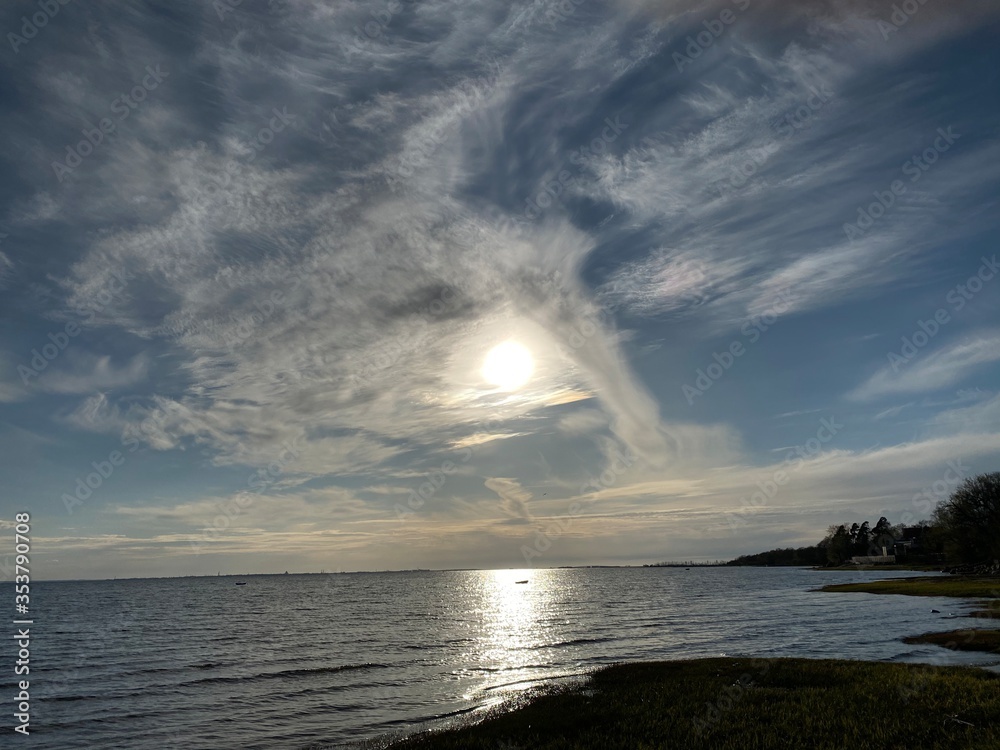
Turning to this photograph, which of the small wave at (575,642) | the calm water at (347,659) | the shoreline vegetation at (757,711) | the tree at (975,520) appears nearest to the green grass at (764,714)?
the shoreline vegetation at (757,711)

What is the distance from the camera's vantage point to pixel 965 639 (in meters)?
44.2

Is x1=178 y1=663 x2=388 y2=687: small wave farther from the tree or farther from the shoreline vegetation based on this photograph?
the tree

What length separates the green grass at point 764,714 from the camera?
20.1m

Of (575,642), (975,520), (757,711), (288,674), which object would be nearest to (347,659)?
(288,674)

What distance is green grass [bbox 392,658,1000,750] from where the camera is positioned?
66.0ft

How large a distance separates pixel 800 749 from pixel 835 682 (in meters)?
13.8

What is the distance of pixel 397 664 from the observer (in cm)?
5116

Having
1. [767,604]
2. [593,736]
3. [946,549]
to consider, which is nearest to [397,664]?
[593,736]

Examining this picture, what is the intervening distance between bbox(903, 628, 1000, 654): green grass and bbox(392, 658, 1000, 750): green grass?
12081 millimetres

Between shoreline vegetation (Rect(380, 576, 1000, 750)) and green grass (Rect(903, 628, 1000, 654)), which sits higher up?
shoreline vegetation (Rect(380, 576, 1000, 750))

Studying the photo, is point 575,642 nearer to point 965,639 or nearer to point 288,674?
point 288,674

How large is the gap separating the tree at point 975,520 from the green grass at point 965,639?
3471 inches

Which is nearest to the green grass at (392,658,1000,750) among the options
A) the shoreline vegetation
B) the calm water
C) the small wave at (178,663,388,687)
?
the shoreline vegetation

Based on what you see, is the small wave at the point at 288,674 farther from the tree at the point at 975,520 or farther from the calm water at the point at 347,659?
the tree at the point at 975,520
